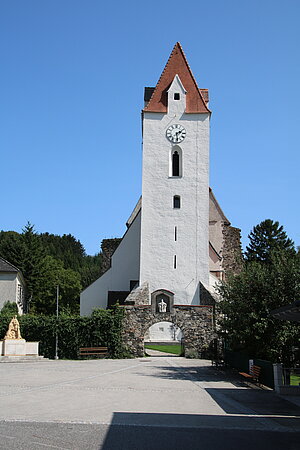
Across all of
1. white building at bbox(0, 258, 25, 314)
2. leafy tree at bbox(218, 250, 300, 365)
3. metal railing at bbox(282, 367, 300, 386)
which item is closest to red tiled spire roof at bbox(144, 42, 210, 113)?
white building at bbox(0, 258, 25, 314)

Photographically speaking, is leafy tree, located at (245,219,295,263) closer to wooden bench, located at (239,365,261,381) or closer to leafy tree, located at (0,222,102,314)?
leafy tree, located at (0,222,102,314)

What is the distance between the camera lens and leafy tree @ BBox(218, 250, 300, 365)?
20094mm

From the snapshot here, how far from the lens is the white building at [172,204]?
36.2 m

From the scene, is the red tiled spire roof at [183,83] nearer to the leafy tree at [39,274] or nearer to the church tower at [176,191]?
the church tower at [176,191]

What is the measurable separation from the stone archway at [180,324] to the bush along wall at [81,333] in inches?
24.3

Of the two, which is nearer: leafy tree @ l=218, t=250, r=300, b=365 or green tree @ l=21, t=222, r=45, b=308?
leafy tree @ l=218, t=250, r=300, b=365

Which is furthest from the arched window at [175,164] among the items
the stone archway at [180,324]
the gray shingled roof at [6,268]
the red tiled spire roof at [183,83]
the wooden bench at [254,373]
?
the wooden bench at [254,373]

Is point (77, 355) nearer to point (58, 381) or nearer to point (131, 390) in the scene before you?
point (58, 381)

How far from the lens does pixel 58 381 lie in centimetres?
1867

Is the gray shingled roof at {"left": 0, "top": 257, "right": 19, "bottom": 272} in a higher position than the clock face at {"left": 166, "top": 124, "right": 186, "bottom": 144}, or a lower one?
lower

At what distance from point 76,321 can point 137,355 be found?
14.3 feet

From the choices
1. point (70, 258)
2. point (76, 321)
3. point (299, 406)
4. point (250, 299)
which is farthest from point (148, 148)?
point (70, 258)

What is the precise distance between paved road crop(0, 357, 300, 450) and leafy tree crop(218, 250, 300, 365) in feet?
6.38

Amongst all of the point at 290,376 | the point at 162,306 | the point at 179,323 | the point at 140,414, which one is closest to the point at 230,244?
the point at 162,306
